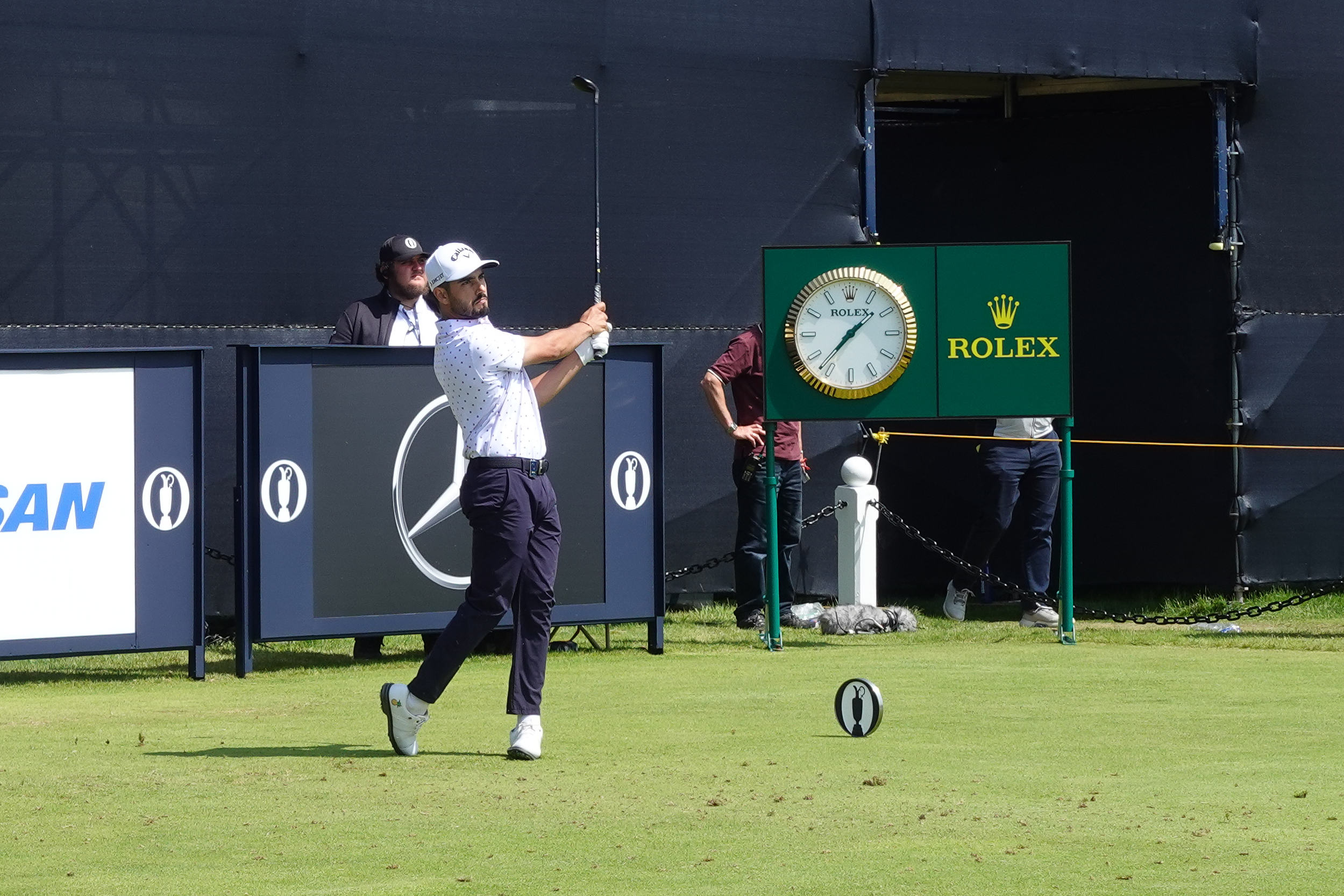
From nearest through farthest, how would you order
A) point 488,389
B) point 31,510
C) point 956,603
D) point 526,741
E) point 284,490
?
point 526,741
point 488,389
point 31,510
point 284,490
point 956,603

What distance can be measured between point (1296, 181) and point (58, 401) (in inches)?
343

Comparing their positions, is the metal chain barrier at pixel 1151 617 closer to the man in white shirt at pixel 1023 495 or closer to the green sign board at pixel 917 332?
the man in white shirt at pixel 1023 495

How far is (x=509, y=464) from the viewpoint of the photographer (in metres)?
6.89

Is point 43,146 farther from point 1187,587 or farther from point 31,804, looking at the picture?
point 1187,587

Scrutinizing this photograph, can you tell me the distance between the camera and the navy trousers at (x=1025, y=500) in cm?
1273

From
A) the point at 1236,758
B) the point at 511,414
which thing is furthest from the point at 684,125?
the point at 1236,758

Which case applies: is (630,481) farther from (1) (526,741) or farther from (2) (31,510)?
(1) (526,741)

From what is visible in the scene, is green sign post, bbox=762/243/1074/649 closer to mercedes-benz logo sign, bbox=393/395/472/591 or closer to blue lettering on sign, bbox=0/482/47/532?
mercedes-benz logo sign, bbox=393/395/472/591

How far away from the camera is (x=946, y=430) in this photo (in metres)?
15.4

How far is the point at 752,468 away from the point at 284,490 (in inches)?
128

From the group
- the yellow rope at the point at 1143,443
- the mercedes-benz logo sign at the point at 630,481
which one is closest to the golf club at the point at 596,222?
the mercedes-benz logo sign at the point at 630,481

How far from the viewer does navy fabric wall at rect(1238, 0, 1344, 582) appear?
45.2ft

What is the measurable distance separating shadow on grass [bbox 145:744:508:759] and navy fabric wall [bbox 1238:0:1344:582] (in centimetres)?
825

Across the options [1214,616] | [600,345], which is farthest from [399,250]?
[1214,616]
